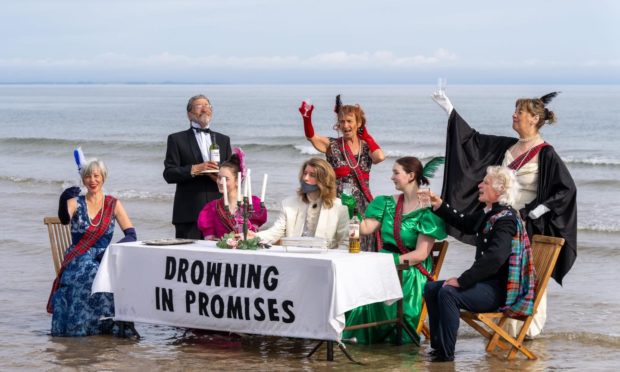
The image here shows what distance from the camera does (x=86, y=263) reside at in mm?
8094

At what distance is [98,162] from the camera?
8.07m

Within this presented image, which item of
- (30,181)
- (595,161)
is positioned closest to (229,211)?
(30,181)

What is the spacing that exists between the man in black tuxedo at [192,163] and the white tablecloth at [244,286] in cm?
103

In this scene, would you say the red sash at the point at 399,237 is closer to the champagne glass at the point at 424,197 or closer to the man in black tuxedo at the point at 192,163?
the champagne glass at the point at 424,197

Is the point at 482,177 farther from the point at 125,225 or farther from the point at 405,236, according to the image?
the point at 125,225

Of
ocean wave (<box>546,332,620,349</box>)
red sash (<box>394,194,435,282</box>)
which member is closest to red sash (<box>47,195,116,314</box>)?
red sash (<box>394,194,435,282</box>)

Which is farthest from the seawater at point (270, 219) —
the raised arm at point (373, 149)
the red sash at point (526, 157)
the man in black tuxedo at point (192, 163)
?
the raised arm at point (373, 149)

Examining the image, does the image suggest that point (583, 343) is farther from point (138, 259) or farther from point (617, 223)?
point (617, 223)

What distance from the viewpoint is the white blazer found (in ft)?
25.7

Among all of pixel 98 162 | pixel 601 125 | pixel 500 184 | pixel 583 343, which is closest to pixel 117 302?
pixel 98 162

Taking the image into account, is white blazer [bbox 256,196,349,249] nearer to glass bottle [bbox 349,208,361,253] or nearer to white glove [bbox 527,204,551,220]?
glass bottle [bbox 349,208,361,253]

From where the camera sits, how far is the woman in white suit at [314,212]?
7.75 meters

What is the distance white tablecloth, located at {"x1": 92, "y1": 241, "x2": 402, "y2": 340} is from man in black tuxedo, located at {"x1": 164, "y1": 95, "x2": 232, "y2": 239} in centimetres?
103

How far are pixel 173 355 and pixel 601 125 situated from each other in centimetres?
4107
